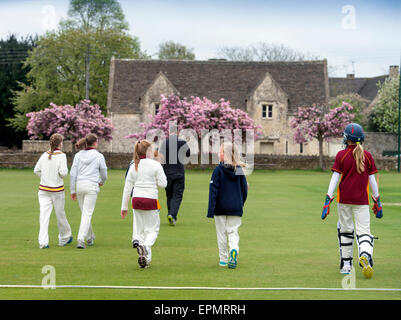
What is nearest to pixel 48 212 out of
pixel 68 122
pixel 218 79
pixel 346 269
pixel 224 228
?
pixel 224 228

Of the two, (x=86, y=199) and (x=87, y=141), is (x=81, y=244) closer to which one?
(x=86, y=199)

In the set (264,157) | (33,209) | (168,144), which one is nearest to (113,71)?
(264,157)

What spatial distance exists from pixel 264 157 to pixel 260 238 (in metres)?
43.3

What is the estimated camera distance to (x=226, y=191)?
9.62 m

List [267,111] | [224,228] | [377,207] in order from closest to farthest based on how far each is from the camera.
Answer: [377,207]
[224,228]
[267,111]

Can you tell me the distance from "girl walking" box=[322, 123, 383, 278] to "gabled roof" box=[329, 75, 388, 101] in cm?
8153

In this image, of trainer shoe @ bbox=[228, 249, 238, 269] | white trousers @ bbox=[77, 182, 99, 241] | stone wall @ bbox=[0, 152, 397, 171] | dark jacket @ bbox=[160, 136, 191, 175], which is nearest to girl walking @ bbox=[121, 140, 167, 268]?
trainer shoe @ bbox=[228, 249, 238, 269]

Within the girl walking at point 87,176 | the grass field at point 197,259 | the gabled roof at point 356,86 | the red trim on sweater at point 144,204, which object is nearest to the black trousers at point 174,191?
the grass field at point 197,259

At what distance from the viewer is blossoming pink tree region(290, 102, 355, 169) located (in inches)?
2095

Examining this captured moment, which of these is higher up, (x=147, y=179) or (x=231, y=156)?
(x=231, y=156)

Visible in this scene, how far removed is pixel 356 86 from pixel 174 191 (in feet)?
271

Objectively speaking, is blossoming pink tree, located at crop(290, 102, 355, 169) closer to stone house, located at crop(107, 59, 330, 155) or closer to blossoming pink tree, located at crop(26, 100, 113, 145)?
stone house, located at crop(107, 59, 330, 155)

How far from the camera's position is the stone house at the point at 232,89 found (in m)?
65.4
